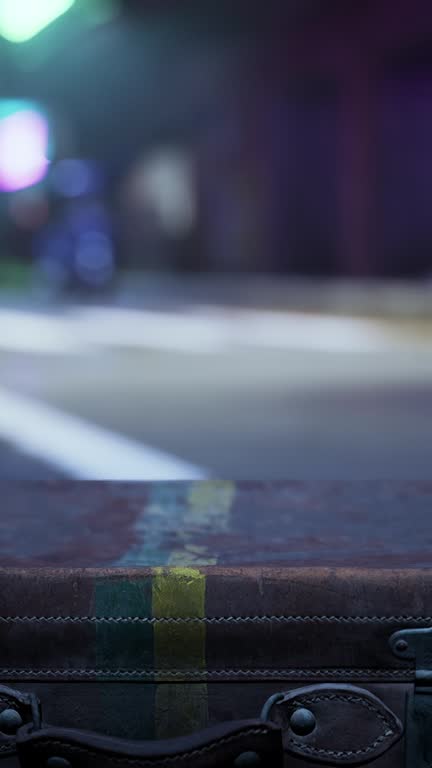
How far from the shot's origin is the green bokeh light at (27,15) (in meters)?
5.54

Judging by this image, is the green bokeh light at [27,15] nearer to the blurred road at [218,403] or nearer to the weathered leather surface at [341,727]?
the blurred road at [218,403]

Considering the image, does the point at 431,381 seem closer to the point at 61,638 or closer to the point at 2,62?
the point at 61,638

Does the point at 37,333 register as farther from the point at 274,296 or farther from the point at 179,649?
the point at 179,649

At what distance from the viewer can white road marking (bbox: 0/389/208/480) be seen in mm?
2188

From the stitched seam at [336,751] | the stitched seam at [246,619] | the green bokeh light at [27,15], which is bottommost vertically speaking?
the stitched seam at [336,751]

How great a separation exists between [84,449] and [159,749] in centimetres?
182

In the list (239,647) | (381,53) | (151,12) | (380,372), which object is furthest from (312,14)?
(239,647)

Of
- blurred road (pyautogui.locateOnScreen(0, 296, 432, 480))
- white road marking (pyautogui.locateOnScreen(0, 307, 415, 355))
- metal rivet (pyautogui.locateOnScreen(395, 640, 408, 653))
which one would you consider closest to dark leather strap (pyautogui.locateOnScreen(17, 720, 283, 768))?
metal rivet (pyautogui.locateOnScreen(395, 640, 408, 653))

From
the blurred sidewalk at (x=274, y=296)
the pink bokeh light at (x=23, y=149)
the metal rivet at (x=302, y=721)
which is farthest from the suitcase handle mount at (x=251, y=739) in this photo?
the pink bokeh light at (x=23, y=149)

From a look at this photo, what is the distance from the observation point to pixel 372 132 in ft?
33.4

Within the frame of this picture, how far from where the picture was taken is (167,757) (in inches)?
27.8

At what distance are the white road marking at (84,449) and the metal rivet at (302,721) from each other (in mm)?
1269

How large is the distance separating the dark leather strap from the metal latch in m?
0.11

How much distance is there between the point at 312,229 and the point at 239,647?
36.8 ft
